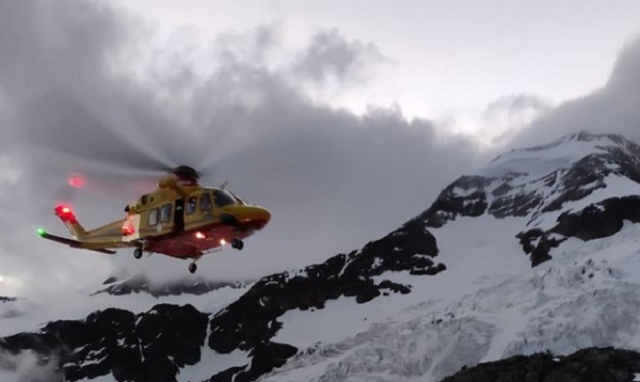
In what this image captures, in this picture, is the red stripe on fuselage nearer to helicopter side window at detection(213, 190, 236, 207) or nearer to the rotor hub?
helicopter side window at detection(213, 190, 236, 207)

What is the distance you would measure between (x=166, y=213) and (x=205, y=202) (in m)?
2.60

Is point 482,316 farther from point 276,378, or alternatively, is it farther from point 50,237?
point 50,237

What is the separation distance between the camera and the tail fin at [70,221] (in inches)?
2024

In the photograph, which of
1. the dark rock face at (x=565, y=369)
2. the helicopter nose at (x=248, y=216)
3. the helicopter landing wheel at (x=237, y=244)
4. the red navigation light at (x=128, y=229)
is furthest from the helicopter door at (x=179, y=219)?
the dark rock face at (x=565, y=369)

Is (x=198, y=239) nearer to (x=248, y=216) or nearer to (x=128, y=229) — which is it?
(x=248, y=216)

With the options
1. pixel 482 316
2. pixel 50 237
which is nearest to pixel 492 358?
pixel 482 316

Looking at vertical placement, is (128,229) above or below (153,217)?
above

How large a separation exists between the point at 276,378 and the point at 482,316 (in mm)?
41874

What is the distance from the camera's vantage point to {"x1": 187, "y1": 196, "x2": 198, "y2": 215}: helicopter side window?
4272cm

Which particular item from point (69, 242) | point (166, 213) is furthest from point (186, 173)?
point (69, 242)

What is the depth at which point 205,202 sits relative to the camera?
139 ft

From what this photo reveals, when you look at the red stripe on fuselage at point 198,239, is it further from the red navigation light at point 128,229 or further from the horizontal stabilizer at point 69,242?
the horizontal stabilizer at point 69,242

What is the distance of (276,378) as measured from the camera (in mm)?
165875

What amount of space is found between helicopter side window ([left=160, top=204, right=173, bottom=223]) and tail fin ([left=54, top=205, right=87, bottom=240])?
9.33 m
